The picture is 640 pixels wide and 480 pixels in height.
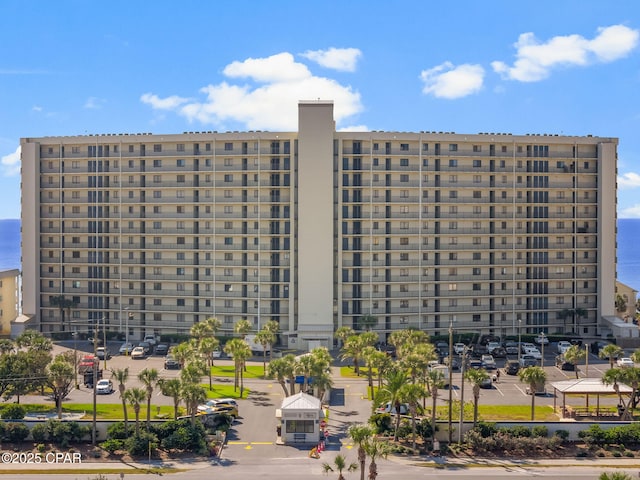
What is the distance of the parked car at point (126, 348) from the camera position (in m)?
83.2

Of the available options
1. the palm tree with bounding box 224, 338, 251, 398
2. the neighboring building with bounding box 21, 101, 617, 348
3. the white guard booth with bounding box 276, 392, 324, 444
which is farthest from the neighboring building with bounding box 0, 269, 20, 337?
the white guard booth with bounding box 276, 392, 324, 444

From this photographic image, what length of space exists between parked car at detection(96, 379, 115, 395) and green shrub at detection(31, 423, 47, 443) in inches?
509

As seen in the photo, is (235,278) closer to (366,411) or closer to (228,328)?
(228,328)

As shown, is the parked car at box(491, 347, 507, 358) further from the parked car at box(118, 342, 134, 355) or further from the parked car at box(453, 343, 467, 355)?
the parked car at box(118, 342, 134, 355)

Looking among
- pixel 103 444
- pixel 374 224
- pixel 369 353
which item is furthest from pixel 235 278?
pixel 103 444

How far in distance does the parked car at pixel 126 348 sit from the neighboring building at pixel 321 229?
14.6 feet

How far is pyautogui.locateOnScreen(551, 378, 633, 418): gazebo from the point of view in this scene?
5700 cm

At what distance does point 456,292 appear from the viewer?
302ft

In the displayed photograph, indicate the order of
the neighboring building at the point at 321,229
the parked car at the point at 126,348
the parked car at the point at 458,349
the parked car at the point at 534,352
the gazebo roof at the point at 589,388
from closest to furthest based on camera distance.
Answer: the gazebo roof at the point at 589,388
the parked car at the point at 534,352
the parked car at the point at 458,349
the parked car at the point at 126,348
the neighboring building at the point at 321,229

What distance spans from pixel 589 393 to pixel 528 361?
20918 mm

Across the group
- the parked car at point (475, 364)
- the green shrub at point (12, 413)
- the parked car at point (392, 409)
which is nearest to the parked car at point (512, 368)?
the parked car at point (475, 364)

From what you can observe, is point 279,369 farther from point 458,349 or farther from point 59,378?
point 458,349

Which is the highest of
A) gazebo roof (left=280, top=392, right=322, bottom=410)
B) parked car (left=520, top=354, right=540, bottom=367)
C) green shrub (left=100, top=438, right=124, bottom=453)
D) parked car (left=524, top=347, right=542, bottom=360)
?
gazebo roof (left=280, top=392, right=322, bottom=410)

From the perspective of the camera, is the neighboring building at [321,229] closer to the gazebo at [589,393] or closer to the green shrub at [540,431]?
the gazebo at [589,393]
